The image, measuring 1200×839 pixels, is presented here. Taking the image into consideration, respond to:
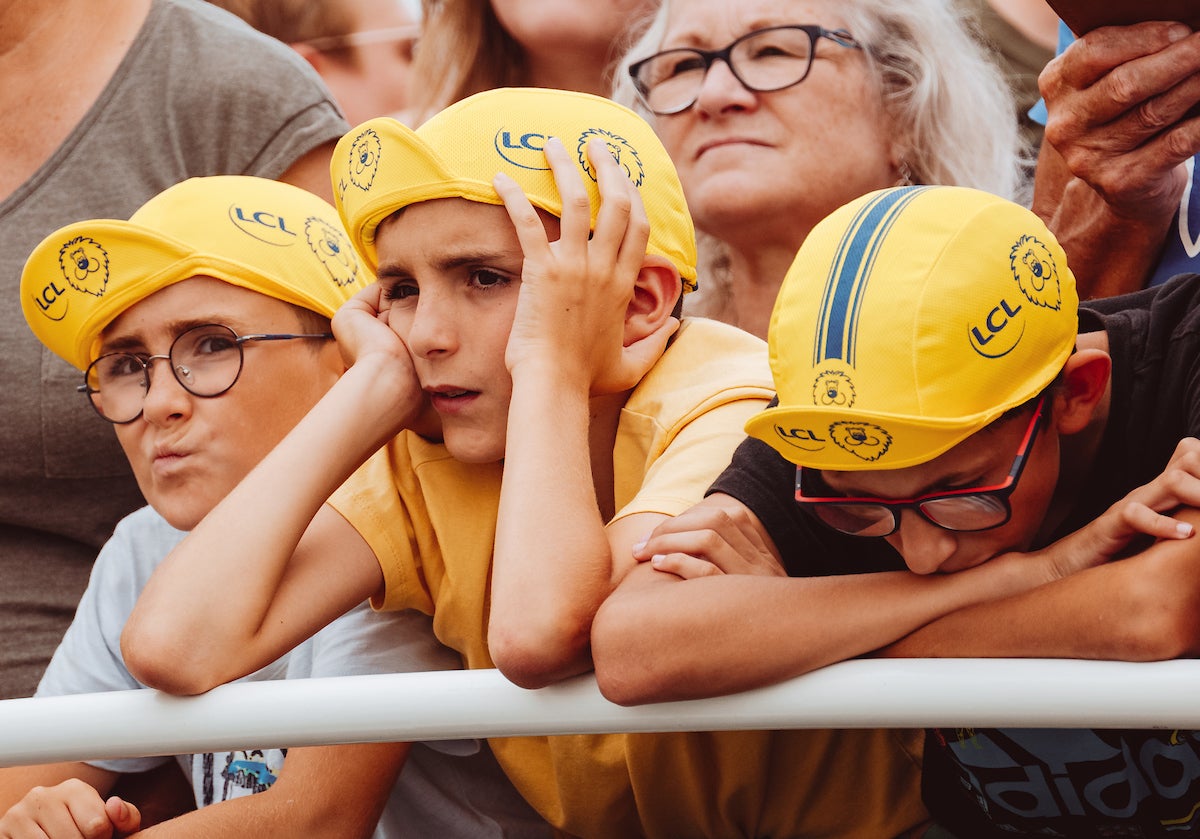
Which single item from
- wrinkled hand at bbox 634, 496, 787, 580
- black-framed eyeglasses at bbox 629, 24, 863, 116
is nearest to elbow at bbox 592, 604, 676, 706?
wrinkled hand at bbox 634, 496, 787, 580

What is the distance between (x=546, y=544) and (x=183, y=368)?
0.78 meters

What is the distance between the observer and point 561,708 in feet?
4.99

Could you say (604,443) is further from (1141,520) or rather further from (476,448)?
(1141,520)

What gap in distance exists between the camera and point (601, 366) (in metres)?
1.90

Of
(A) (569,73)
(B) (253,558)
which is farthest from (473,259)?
(A) (569,73)

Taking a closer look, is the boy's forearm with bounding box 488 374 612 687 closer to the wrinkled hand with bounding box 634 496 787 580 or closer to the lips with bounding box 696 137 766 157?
the wrinkled hand with bounding box 634 496 787 580

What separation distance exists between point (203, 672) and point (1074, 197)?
4.65ft

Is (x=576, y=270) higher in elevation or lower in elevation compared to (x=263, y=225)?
higher

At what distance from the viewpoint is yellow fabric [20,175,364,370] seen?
7.13 feet

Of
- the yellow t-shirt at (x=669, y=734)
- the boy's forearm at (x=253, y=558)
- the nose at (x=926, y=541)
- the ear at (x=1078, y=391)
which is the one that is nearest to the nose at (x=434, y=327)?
the boy's forearm at (x=253, y=558)

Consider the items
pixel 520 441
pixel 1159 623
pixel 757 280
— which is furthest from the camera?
pixel 757 280

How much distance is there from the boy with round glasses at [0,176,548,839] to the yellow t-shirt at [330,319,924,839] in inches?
6.9

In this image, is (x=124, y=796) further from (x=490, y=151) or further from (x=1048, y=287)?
(x=1048, y=287)

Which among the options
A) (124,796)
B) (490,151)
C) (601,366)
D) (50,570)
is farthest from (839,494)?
(50,570)
